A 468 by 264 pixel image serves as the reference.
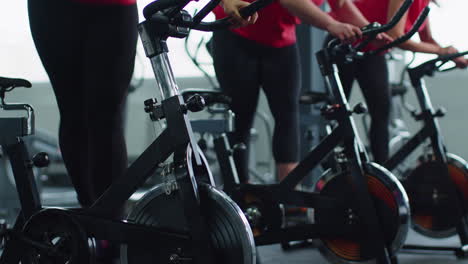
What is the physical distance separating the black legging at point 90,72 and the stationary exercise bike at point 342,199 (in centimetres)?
70

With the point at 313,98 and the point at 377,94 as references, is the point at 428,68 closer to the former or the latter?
the point at 377,94

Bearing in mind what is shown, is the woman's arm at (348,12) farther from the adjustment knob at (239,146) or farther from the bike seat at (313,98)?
the adjustment knob at (239,146)

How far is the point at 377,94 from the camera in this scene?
2.77 m

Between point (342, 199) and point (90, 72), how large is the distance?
97cm

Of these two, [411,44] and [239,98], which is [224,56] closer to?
[239,98]

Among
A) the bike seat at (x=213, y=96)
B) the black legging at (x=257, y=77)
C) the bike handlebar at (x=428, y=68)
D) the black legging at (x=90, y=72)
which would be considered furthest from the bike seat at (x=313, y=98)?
the black legging at (x=90, y=72)

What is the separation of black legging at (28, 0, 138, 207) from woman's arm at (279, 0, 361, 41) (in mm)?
627

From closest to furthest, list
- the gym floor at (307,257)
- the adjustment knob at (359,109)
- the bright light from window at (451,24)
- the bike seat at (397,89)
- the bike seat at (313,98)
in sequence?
the adjustment knob at (359,109), the gym floor at (307,257), the bike seat at (313,98), the bike seat at (397,89), the bright light from window at (451,24)

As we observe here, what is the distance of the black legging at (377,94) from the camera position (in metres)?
2.77

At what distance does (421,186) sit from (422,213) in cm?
12

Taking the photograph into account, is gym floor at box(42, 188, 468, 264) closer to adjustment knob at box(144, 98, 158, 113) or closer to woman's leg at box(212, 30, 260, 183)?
woman's leg at box(212, 30, 260, 183)

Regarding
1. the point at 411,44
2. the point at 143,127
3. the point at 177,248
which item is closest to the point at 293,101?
the point at 411,44

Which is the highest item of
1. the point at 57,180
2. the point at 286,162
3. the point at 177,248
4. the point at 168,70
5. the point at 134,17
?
the point at 134,17

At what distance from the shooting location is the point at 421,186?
2715 millimetres
